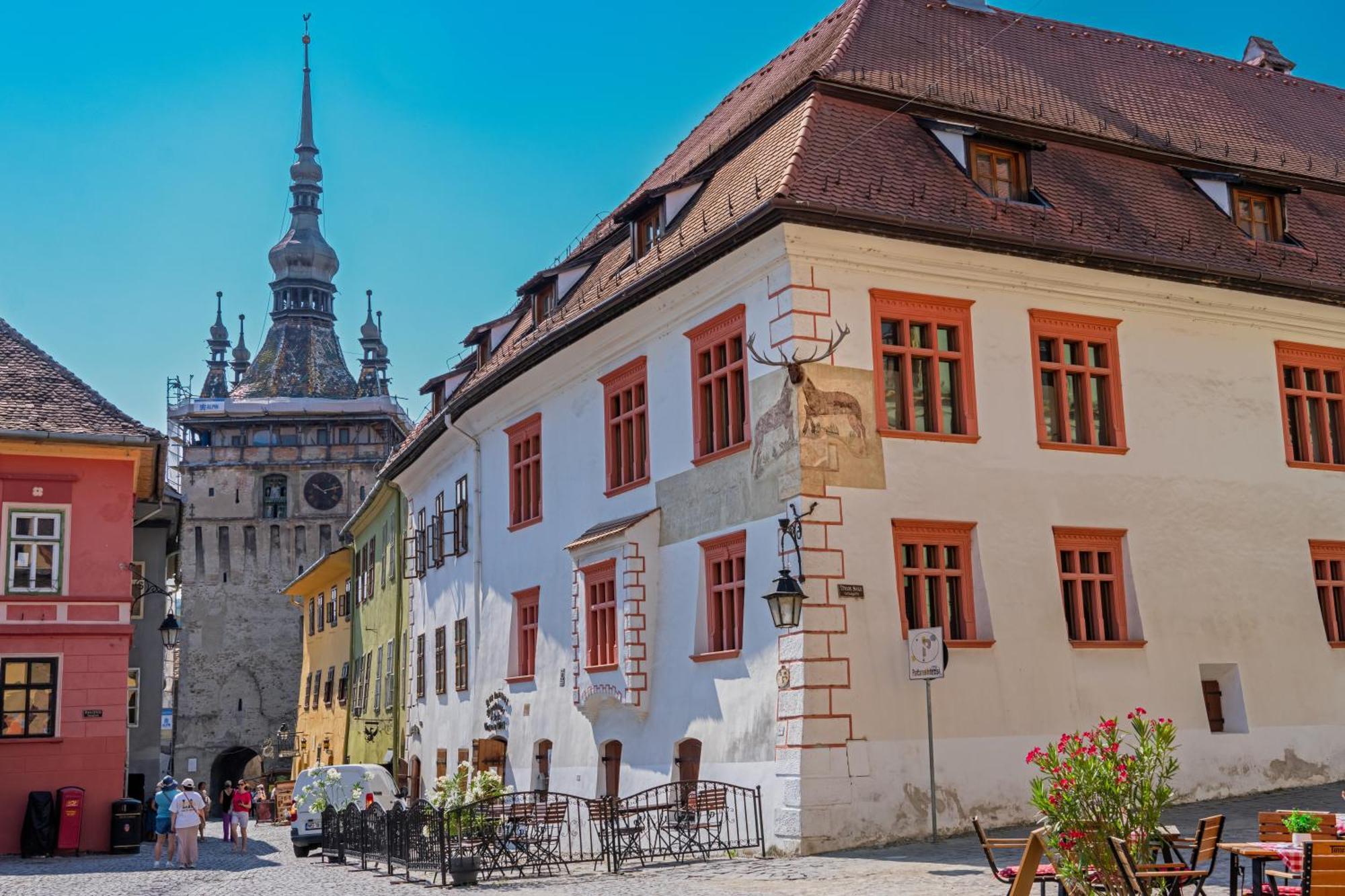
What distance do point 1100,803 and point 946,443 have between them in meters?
10.4

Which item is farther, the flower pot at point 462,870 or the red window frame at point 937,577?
the red window frame at point 937,577

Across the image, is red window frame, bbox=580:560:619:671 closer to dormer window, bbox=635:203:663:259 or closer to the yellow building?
dormer window, bbox=635:203:663:259

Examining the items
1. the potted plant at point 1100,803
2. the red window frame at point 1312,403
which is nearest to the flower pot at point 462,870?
the potted plant at point 1100,803

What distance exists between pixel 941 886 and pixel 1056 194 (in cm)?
1157

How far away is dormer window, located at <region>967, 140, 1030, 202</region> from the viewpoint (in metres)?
21.5

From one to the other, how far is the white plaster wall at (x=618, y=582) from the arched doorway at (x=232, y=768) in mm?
52766

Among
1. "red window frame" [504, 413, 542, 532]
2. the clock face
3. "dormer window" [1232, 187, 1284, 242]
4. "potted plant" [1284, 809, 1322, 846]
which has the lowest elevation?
"potted plant" [1284, 809, 1322, 846]

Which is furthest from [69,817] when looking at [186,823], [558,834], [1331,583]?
[1331,583]

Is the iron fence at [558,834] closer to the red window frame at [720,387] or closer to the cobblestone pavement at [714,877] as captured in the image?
the cobblestone pavement at [714,877]

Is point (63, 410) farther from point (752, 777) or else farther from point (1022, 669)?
point (1022, 669)

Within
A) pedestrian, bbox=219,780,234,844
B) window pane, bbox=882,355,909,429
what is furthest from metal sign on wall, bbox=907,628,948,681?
pedestrian, bbox=219,780,234,844

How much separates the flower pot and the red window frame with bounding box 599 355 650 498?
7.13 metres

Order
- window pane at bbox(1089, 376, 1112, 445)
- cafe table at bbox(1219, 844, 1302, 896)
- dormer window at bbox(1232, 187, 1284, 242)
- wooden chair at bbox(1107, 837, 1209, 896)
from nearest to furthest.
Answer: wooden chair at bbox(1107, 837, 1209, 896), cafe table at bbox(1219, 844, 1302, 896), window pane at bbox(1089, 376, 1112, 445), dormer window at bbox(1232, 187, 1284, 242)

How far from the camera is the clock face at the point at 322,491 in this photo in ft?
278
